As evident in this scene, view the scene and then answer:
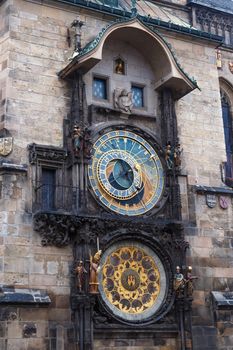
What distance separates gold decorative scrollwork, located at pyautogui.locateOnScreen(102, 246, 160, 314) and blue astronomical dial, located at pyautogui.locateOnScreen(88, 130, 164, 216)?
3.63ft

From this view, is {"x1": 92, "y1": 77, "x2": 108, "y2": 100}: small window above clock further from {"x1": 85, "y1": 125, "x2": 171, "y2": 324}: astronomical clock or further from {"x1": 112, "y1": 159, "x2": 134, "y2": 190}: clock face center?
{"x1": 112, "y1": 159, "x2": 134, "y2": 190}: clock face center

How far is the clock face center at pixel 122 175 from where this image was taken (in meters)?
16.0

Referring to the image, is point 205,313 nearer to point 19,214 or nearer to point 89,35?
point 19,214

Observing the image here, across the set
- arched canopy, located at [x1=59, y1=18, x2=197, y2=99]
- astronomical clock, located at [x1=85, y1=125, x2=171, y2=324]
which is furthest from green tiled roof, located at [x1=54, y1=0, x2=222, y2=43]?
astronomical clock, located at [x1=85, y1=125, x2=171, y2=324]

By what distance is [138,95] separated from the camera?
17453 mm

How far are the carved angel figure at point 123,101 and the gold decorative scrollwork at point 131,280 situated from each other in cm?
369

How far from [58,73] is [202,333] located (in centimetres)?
748

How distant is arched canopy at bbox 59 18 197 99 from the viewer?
622 inches

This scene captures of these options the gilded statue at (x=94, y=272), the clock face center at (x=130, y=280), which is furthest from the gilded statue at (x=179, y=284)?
the gilded statue at (x=94, y=272)

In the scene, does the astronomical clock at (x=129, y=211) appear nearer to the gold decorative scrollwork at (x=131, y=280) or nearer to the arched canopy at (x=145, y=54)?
the gold decorative scrollwork at (x=131, y=280)

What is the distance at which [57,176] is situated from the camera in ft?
50.7

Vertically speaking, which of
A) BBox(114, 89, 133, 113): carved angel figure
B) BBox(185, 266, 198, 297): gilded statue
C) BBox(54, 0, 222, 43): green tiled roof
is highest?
BBox(54, 0, 222, 43): green tiled roof

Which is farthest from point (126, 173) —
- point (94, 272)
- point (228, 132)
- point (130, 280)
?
point (228, 132)

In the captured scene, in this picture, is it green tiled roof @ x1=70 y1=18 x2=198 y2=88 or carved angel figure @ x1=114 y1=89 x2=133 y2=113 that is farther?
carved angel figure @ x1=114 y1=89 x2=133 y2=113
